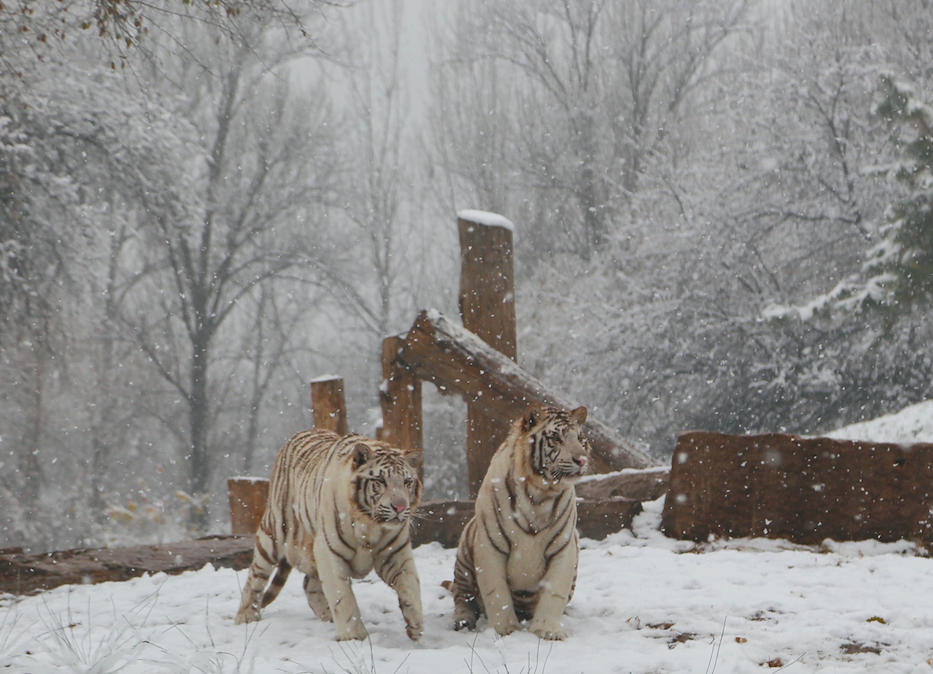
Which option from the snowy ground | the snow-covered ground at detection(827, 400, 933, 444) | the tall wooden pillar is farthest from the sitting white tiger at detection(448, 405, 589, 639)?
the snow-covered ground at detection(827, 400, 933, 444)

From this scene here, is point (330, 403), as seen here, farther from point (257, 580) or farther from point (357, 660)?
point (357, 660)

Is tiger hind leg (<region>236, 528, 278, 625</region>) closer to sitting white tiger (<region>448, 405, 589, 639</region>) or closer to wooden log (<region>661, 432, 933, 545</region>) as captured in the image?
sitting white tiger (<region>448, 405, 589, 639</region>)

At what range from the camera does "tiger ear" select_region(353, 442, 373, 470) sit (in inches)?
147

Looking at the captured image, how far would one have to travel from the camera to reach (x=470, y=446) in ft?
23.5

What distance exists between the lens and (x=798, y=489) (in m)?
5.59

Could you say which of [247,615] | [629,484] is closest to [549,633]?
[247,615]

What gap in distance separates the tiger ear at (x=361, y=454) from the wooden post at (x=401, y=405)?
3.35 m

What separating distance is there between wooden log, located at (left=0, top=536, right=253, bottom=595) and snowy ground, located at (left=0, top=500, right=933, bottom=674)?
14 centimetres

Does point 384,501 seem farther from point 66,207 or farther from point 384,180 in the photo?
point 384,180

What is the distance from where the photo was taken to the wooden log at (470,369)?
658 centimetres

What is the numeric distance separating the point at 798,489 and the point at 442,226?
18.0 metres

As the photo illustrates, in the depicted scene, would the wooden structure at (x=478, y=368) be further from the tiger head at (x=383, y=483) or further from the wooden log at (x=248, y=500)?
the tiger head at (x=383, y=483)

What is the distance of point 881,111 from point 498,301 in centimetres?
691

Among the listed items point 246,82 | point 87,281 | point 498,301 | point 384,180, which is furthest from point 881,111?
point 246,82
